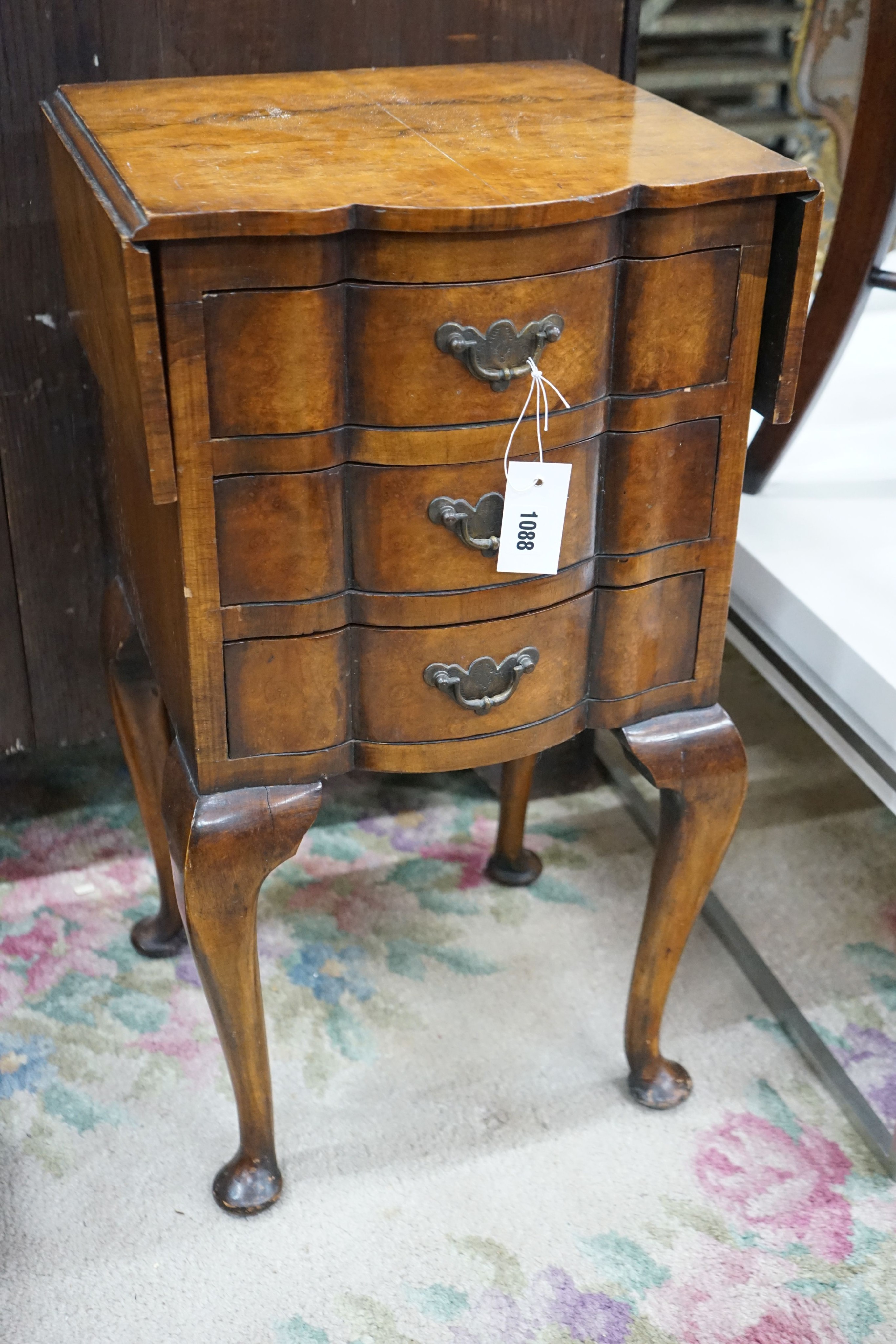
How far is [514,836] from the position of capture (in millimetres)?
1542

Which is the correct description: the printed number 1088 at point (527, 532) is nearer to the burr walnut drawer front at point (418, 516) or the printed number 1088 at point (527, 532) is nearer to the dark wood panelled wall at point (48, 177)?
the burr walnut drawer front at point (418, 516)

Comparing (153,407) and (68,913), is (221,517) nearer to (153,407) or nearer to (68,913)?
(153,407)

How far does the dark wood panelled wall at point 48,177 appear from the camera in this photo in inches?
46.4

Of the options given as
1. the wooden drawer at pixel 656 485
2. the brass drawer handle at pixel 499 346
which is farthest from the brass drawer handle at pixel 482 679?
the brass drawer handle at pixel 499 346

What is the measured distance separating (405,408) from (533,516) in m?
0.12

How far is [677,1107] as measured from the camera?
1308 mm

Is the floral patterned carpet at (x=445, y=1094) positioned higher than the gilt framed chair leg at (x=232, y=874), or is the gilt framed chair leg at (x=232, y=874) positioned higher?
the gilt framed chair leg at (x=232, y=874)

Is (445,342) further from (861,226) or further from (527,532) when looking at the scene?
(861,226)

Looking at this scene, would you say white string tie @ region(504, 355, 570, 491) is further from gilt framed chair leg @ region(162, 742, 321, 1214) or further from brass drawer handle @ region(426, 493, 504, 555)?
gilt framed chair leg @ region(162, 742, 321, 1214)

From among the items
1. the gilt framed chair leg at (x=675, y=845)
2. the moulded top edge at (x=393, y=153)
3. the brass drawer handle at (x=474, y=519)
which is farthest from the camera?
the gilt framed chair leg at (x=675, y=845)

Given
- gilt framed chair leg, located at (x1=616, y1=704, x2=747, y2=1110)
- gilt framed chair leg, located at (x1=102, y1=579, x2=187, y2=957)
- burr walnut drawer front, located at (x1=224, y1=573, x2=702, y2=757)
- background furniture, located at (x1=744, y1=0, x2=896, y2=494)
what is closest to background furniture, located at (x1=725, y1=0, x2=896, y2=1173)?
background furniture, located at (x1=744, y1=0, x2=896, y2=494)

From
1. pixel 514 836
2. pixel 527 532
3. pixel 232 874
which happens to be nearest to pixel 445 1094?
pixel 514 836

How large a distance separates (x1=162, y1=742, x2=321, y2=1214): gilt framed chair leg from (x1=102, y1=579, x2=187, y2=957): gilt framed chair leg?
0.22 meters

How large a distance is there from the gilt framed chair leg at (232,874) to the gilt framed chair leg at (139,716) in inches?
8.6
